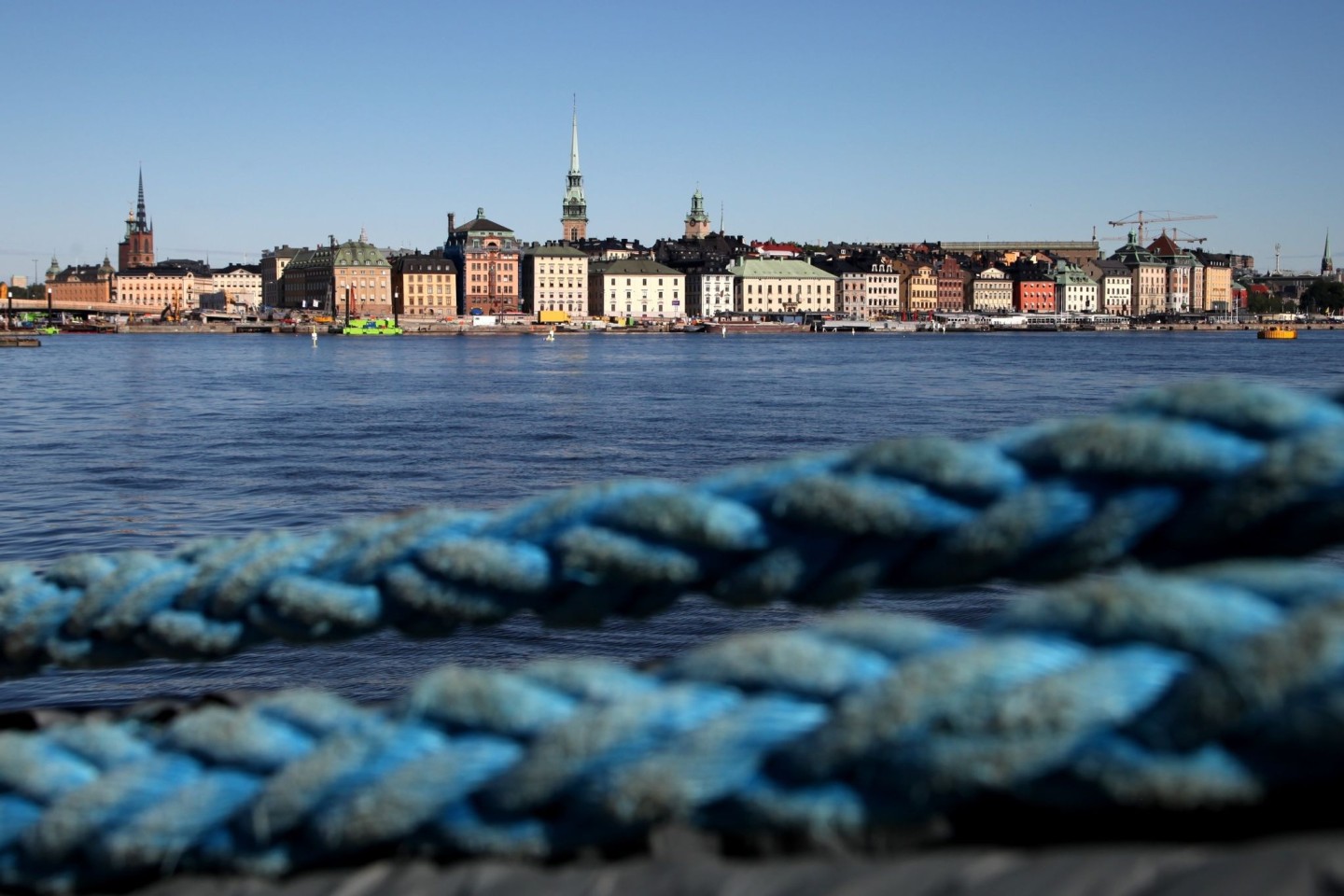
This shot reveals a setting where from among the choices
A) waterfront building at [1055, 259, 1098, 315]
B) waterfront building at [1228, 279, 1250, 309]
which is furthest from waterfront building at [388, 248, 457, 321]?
waterfront building at [1228, 279, 1250, 309]

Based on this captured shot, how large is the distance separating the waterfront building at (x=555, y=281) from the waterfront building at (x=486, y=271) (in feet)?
3.66

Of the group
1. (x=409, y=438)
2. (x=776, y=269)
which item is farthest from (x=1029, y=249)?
(x=409, y=438)

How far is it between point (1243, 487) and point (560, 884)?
475 mm

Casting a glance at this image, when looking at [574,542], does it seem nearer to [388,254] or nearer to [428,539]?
[428,539]

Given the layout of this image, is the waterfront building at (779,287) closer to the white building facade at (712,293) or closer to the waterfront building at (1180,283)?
the white building facade at (712,293)

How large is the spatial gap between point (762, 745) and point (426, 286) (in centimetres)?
12306

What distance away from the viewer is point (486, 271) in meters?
122

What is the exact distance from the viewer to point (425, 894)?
918mm

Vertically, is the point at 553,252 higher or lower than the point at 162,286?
higher

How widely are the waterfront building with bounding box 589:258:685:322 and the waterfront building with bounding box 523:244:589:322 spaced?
60.2 inches

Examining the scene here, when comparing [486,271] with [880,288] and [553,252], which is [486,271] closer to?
[553,252]

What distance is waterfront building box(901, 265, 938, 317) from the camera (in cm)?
13000

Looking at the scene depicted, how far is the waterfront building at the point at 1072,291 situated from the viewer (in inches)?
5428

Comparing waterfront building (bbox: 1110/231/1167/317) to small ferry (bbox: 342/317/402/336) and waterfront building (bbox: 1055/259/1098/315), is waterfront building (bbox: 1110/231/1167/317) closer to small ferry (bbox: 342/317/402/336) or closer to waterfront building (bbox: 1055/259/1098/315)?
waterfront building (bbox: 1055/259/1098/315)
